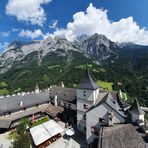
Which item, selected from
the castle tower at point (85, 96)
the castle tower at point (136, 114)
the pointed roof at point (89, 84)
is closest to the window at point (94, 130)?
the castle tower at point (85, 96)

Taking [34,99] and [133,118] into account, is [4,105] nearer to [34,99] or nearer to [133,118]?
[34,99]

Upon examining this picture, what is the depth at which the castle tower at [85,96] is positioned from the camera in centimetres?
4184

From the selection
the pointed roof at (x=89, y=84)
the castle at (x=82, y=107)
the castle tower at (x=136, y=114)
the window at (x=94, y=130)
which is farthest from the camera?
the pointed roof at (x=89, y=84)

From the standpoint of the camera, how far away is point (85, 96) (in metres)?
43.2

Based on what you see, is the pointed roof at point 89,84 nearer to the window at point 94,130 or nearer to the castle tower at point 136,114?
the window at point 94,130

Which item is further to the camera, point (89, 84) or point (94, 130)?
point (89, 84)

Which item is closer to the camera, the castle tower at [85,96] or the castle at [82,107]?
the castle at [82,107]

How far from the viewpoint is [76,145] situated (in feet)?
122

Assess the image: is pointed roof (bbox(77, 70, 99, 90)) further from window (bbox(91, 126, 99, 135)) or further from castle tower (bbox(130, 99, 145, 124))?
castle tower (bbox(130, 99, 145, 124))

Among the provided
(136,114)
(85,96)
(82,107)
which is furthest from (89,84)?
(136,114)

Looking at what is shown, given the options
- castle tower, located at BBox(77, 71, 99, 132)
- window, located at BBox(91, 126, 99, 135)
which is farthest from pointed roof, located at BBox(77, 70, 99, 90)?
window, located at BBox(91, 126, 99, 135)

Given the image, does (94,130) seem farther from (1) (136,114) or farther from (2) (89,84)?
(2) (89,84)

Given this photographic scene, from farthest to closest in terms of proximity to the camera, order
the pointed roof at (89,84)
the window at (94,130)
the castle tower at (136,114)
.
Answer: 1. the pointed roof at (89,84)
2. the window at (94,130)
3. the castle tower at (136,114)

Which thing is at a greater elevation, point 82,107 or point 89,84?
point 89,84
